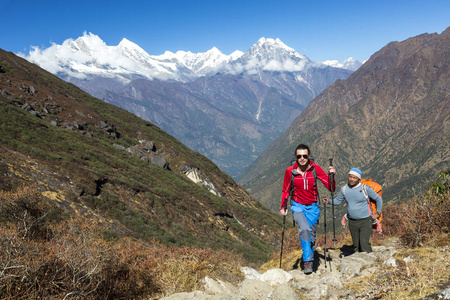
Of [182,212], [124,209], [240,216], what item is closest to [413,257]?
[124,209]

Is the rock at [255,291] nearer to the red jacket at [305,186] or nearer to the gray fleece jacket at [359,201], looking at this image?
the red jacket at [305,186]

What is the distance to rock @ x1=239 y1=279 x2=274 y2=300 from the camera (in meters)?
5.47

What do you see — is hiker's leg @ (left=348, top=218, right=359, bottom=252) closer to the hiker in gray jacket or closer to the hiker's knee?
the hiker in gray jacket

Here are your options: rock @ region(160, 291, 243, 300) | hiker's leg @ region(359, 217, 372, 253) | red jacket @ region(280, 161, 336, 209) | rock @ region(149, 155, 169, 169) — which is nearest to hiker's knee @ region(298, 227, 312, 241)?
red jacket @ region(280, 161, 336, 209)

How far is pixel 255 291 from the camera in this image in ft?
18.4

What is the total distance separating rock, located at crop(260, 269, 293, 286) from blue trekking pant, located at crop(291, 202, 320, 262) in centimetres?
99

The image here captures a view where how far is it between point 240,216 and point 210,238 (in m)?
17.0

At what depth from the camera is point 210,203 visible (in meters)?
39.7

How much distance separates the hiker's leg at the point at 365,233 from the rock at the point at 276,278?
9.83 ft

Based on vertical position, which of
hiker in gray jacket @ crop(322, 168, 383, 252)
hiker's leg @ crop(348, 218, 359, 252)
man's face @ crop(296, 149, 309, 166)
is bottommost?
hiker's leg @ crop(348, 218, 359, 252)

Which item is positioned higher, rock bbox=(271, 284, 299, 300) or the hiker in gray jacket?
the hiker in gray jacket

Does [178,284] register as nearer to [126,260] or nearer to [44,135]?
[126,260]

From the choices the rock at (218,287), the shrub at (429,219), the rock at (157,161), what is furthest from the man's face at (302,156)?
the rock at (157,161)

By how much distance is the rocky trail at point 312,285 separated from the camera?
5176 mm
